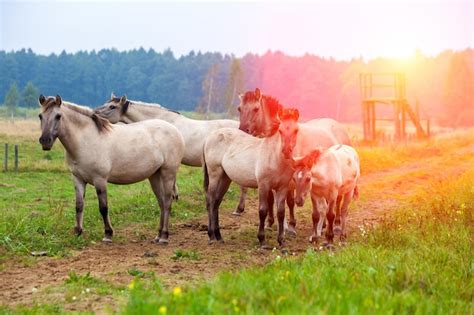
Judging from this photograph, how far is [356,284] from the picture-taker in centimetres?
560

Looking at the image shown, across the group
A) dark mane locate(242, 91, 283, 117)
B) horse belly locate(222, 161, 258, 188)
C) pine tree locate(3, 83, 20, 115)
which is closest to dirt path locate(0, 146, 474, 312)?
horse belly locate(222, 161, 258, 188)

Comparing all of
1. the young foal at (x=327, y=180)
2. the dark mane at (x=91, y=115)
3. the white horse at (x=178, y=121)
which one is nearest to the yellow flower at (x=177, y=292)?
the young foal at (x=327, y=180)

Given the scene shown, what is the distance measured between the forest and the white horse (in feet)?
225

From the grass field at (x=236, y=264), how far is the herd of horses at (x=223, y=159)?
65cm

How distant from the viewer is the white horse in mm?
13453

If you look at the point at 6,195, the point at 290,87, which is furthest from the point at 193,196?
the point at 290,87

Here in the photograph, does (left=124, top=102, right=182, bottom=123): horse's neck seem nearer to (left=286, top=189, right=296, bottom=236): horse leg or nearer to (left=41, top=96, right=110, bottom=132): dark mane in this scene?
(left=41, top=96, right=110, bottom=132): dark mane

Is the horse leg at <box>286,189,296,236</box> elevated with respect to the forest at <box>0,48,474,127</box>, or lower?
lower

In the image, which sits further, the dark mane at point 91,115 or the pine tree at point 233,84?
the pine tree at point 233,84

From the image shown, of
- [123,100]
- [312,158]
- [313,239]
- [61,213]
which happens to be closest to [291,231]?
[313,239]

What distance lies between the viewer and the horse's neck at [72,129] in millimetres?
10062

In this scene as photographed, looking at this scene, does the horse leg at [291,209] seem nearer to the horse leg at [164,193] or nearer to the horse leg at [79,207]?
the horse leg at [164,193]

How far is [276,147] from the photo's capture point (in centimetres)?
962

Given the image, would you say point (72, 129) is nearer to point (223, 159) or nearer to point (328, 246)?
point (223, 159)
